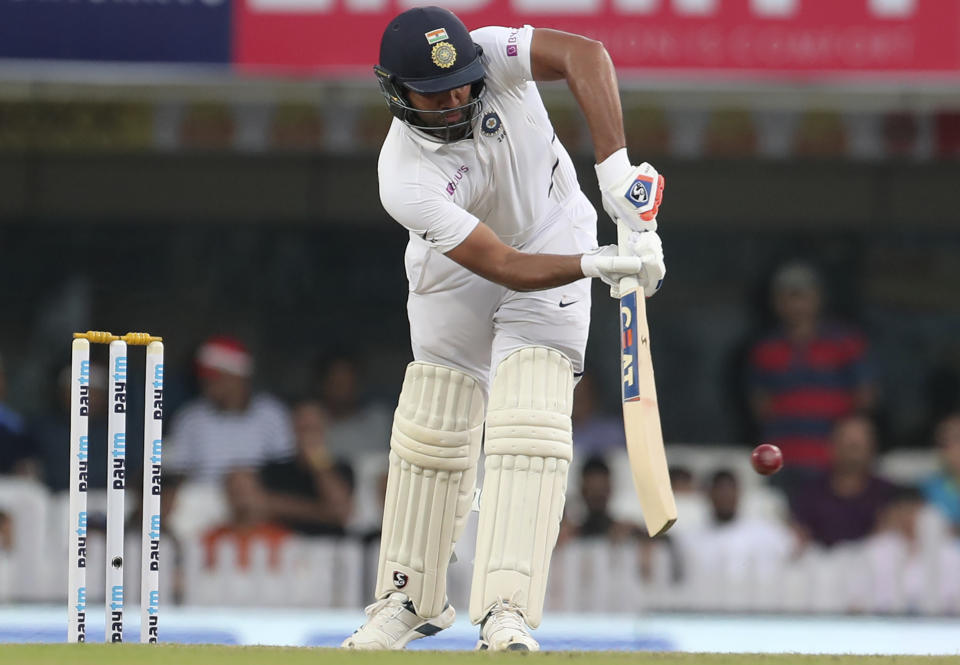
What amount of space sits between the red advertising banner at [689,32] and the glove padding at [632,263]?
9.24 ft

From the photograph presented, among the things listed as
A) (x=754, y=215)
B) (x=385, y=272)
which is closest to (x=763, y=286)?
(x=754, y=215)

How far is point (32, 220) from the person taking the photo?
8.22 m

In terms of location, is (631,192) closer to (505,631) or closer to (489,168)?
(489,168)

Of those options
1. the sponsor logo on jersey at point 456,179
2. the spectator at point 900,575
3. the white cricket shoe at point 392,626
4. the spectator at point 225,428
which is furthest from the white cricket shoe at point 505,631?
the spectator at point 225,428

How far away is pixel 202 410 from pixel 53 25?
70.5 inches

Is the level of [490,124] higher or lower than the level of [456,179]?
higher

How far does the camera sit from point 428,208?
3461 mm

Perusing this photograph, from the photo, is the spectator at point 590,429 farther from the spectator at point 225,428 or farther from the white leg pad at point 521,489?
the white leg pad at point 521,489

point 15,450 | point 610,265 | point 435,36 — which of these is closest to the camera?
point 610,265

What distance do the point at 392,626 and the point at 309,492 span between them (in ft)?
9.78

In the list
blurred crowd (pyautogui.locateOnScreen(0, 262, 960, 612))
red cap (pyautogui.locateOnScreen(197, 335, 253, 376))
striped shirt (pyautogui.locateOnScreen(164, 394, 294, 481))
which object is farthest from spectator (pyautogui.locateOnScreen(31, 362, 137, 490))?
red cap (pyautogui.locateOnScreen(197, 335, 253, 376))

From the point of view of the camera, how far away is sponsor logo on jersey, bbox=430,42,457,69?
3.39m

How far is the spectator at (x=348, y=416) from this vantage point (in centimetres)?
743

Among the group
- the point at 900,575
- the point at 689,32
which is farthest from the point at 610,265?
the point at 900,575
